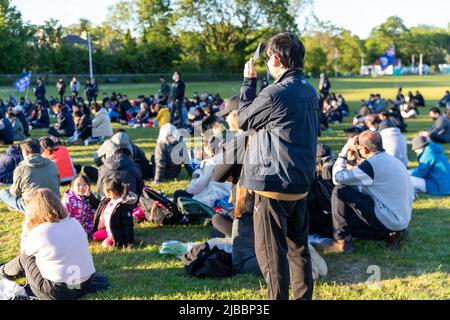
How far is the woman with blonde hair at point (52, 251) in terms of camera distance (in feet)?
12.6

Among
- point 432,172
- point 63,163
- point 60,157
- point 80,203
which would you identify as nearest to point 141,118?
point 63,163

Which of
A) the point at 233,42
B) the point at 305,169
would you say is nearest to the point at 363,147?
the point at 305,169

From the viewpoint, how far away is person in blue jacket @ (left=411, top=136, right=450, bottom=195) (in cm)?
794

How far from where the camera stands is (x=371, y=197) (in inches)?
201

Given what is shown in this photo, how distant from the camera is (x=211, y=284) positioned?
4.45m

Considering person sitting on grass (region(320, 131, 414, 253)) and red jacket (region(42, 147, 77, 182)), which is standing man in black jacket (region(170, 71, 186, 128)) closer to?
red jacket (region(42, 147, 77, 182))

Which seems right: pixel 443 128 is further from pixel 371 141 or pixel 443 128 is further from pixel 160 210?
pixel 160 210

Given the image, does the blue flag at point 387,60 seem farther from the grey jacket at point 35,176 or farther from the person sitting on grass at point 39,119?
the grey jacket at point 35,176

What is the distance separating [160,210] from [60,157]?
2.63 m

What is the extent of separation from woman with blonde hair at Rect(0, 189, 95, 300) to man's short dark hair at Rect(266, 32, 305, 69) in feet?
6.72

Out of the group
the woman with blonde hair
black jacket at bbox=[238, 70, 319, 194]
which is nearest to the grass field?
the woman with blonde hair
